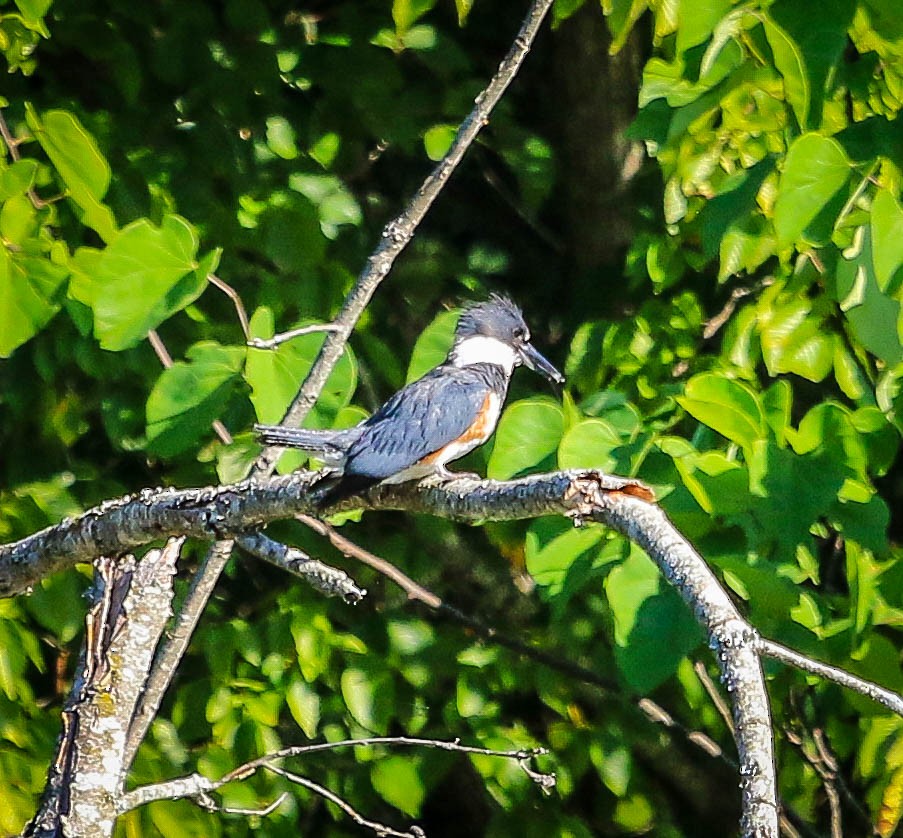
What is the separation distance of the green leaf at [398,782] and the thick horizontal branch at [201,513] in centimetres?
86

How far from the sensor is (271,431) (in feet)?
5.55

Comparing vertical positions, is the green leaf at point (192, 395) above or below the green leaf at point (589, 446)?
below

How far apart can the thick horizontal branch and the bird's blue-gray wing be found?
9cm

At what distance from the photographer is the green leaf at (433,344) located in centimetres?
191

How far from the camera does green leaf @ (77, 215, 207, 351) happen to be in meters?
1.75

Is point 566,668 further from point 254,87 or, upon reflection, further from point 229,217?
point 254,87

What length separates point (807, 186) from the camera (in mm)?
1488

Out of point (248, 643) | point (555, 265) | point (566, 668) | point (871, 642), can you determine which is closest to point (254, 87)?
point (555, 265)

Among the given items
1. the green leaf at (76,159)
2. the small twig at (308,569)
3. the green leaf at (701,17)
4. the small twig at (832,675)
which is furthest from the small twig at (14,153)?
the small twig at (832,675)

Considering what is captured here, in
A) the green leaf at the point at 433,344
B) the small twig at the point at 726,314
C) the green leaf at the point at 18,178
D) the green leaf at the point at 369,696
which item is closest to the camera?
the green leaf at the point at 18,178

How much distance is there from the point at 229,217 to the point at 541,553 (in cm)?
89

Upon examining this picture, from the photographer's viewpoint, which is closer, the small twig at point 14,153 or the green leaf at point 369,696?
the small twig at point 14,153

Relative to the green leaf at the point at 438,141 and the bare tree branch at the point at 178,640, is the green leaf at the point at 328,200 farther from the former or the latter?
the bare tree branch at the point at 178,640

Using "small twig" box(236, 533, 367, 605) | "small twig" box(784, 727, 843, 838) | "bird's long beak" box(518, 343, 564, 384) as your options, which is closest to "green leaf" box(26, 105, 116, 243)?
"small twig" box(236, 533, 367, 605)
